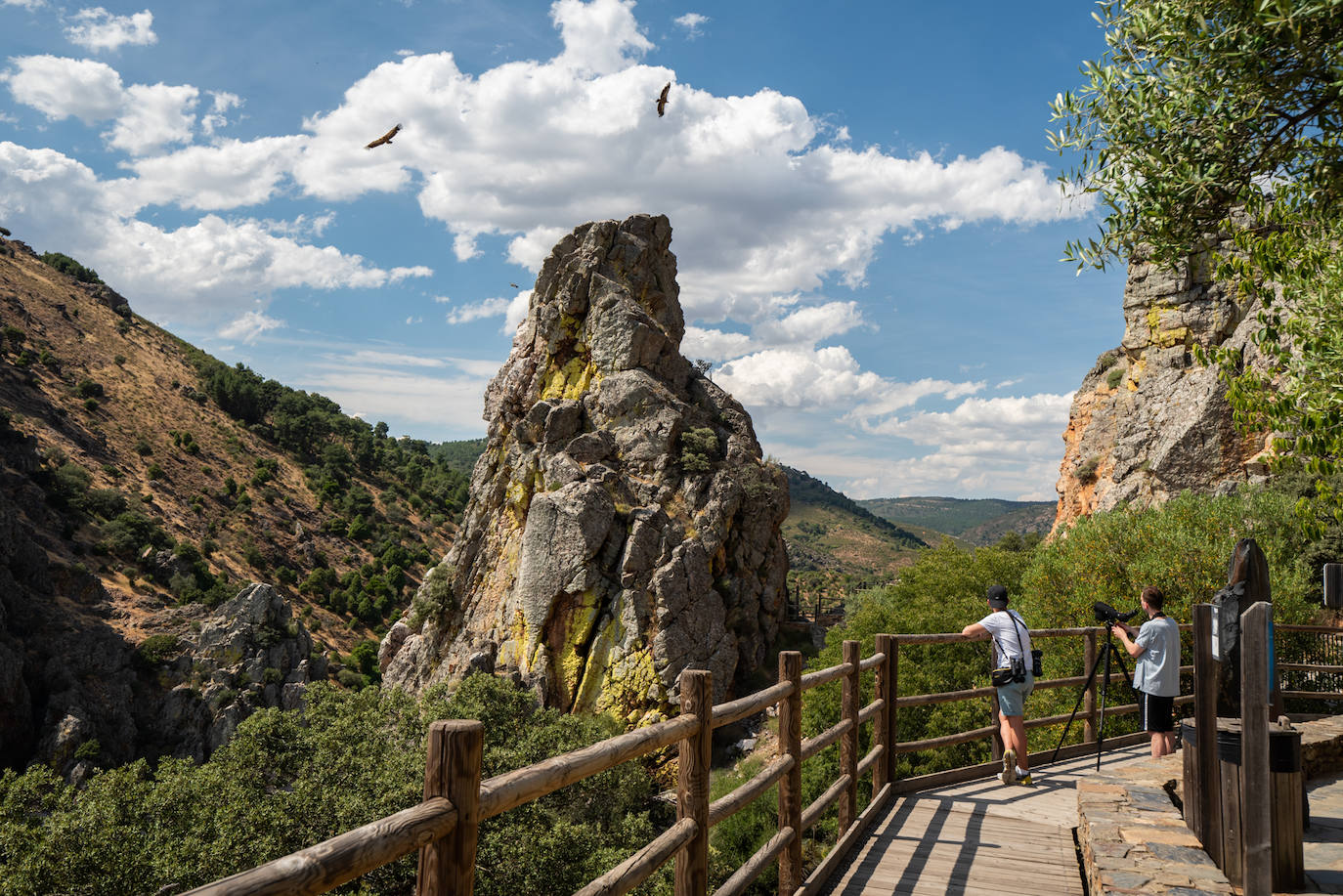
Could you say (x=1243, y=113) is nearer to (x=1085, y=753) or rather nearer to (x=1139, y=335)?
(x=1085, y=753)

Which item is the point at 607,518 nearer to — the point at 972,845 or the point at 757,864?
the point at 972,845

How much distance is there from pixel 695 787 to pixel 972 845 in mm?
3469

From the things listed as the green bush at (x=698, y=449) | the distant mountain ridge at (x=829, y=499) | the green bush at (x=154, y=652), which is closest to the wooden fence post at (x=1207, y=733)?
the green bush at (x=698, y=449)

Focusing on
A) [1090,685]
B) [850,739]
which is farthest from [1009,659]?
[1090,685]

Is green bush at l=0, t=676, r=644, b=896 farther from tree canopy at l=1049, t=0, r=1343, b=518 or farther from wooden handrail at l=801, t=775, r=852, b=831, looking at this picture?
tree canopy at l=1049, t=0, r=1343, b=518

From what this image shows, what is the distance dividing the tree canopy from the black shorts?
248 centimetres

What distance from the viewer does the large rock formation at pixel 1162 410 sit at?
32719 millimetres

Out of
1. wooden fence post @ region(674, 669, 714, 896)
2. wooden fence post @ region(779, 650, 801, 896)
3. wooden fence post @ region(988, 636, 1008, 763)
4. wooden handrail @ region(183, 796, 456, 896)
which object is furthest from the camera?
wooden fence post @ region(988, 636, 1008, 763)

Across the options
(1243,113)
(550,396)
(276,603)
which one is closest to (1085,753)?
(1243,113)

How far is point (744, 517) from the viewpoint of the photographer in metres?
39.4

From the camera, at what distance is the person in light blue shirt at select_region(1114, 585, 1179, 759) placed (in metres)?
7.27

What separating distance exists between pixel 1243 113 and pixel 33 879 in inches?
891

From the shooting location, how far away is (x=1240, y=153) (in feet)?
20.9

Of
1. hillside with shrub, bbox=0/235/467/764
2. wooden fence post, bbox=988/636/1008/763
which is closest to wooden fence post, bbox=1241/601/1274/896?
wooden fence post, bbox=988/636/1008/763
